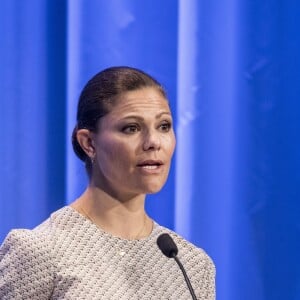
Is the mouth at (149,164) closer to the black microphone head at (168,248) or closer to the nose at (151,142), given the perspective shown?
the nose at (151,142)

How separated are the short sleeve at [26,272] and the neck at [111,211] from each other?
11 cm

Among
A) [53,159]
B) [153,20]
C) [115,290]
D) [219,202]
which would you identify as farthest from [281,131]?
[115,290]

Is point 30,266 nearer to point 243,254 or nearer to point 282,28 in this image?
point 243,254

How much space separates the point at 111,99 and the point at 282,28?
21.2 inches

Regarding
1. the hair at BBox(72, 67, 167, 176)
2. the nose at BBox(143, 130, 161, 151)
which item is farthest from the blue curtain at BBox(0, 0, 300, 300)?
the nose at BBox(143, 130, 161, 151)

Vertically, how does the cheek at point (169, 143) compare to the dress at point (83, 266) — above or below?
above

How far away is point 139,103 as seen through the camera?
1.20 m

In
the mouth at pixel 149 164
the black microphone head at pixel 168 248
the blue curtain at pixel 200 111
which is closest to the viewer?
the black microphone head at pixel 168 248

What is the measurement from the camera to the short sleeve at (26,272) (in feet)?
3.72

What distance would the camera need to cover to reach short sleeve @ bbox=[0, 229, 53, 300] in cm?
113

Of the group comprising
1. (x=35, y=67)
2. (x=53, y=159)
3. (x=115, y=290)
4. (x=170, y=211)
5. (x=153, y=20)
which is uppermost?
(x=153, y=20)

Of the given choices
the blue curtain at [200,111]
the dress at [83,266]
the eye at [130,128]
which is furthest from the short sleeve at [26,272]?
the blue curtain at [200,111]

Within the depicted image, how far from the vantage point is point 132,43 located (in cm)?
159

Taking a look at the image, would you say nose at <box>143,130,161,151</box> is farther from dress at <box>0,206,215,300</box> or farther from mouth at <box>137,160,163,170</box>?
dress at <box>0,206,215,300</box>
